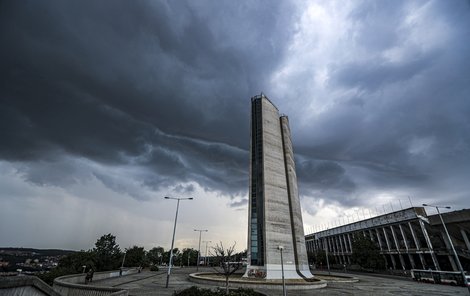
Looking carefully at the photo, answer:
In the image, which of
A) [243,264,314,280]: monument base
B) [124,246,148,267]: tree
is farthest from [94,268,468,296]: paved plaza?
[124,246,148,267]: tree

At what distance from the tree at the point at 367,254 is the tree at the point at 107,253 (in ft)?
229

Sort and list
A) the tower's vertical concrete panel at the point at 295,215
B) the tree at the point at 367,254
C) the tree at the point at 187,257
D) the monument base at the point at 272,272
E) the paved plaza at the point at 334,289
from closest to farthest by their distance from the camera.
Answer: the paved plaza at the point at 334,289 < the monument base at the point at 272,272 < the tower's vertical concrete panel at the point at 295,215 < the tree at the point at 367,254 < the tree at the point at 187,257

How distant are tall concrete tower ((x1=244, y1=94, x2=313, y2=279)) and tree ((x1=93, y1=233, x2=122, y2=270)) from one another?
1817 inches

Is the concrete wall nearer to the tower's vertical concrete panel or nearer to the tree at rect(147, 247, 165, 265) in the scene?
the tower's vertical concrete panel

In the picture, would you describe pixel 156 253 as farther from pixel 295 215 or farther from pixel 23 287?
pixel 23 287

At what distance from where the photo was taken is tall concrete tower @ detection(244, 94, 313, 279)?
42969 millimetres

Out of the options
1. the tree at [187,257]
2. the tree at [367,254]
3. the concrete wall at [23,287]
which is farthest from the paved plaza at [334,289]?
the tree at [187,257]

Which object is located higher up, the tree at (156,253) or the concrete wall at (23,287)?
the tree at (156,253)

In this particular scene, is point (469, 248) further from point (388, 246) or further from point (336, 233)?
point (336, 233)

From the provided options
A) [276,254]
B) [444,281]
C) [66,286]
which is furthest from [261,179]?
[66,286]

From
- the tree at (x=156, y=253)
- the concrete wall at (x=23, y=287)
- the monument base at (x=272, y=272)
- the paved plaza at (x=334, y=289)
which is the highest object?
the tree at (x=156, y=253)

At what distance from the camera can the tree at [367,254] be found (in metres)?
60.1

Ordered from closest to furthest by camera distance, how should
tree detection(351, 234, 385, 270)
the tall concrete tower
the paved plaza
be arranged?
1. the paved plaza
2. the tall concrete tower
3. tree detection(351, 234, 385, 270)

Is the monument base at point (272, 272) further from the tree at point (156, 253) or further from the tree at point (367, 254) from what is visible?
the tree at point (156, 253)
